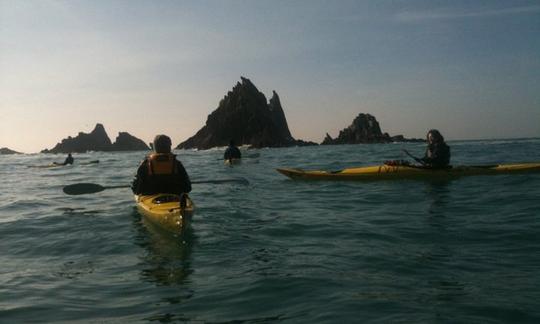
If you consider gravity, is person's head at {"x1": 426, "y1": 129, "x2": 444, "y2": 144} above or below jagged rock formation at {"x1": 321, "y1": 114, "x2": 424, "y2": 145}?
below

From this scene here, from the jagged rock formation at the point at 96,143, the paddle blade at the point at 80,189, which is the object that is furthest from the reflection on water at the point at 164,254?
the jagged rock formation at the point at 96,143

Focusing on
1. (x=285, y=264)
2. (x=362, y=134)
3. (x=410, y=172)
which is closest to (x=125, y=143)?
(x=362, y=134)

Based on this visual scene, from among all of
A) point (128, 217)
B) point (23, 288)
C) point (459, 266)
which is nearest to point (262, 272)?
point (459, 266)

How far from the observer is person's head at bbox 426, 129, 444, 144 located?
1512cm

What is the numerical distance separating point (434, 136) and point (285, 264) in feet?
36.3

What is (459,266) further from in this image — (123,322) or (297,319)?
(123,322)

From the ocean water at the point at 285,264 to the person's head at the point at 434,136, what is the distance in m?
4.50

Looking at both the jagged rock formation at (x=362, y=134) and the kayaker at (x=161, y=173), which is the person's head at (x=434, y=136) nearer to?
the kayaker at (x=161, y=173)

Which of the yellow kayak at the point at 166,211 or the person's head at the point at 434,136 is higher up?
the person's head at the point at 434,136

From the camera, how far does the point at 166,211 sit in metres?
7.74

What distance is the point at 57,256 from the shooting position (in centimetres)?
671

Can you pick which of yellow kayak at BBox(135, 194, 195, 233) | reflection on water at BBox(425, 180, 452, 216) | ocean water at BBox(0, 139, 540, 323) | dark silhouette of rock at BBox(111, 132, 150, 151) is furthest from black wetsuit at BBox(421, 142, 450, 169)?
dark silhouette of rock at BBox(111, 132, 150, 151)

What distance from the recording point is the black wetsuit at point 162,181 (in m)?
8.95

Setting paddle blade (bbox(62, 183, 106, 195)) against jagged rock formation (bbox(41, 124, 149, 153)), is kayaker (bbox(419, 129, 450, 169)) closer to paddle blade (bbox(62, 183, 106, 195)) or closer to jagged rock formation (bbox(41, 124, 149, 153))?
paddle blade (bbox(62, 183, 106, 195))
